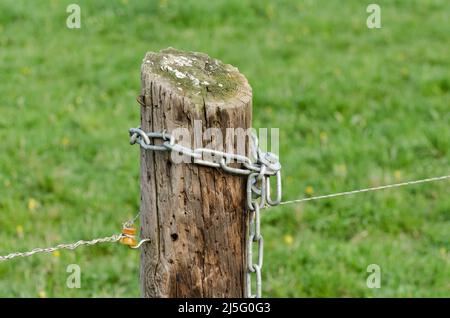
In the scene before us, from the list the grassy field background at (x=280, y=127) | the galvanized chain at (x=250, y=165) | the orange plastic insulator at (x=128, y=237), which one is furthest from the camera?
the grassy field background at (x=280, y=127)

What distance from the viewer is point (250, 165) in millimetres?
2250

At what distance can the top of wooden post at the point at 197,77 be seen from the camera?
2.29 metres

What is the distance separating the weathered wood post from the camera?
7.43ft

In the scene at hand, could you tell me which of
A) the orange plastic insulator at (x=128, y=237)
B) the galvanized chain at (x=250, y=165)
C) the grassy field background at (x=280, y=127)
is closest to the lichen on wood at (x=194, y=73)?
the galvanized chain at (x=250, y=165)

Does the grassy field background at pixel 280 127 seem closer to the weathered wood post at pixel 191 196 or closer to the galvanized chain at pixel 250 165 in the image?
the weathered wood post at pixel 191 196

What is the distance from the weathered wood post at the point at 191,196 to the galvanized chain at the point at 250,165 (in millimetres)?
36

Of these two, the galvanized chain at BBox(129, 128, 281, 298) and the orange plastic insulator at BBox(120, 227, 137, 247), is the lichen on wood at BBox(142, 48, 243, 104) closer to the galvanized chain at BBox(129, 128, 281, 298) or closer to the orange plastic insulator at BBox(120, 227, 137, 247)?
the galvanized chain at BBox(129, 128, 281, 298)

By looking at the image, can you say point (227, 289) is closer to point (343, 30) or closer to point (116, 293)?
point (116, 293)

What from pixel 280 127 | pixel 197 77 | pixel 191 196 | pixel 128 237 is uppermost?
pixel 280 127

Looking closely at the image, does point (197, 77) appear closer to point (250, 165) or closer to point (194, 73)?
point (194, 73)

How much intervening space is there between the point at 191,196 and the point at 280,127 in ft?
12.9

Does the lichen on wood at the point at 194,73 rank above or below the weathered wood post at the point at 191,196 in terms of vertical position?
above

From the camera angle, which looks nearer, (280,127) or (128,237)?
(128,237)

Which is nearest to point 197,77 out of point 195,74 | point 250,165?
point 195,74
